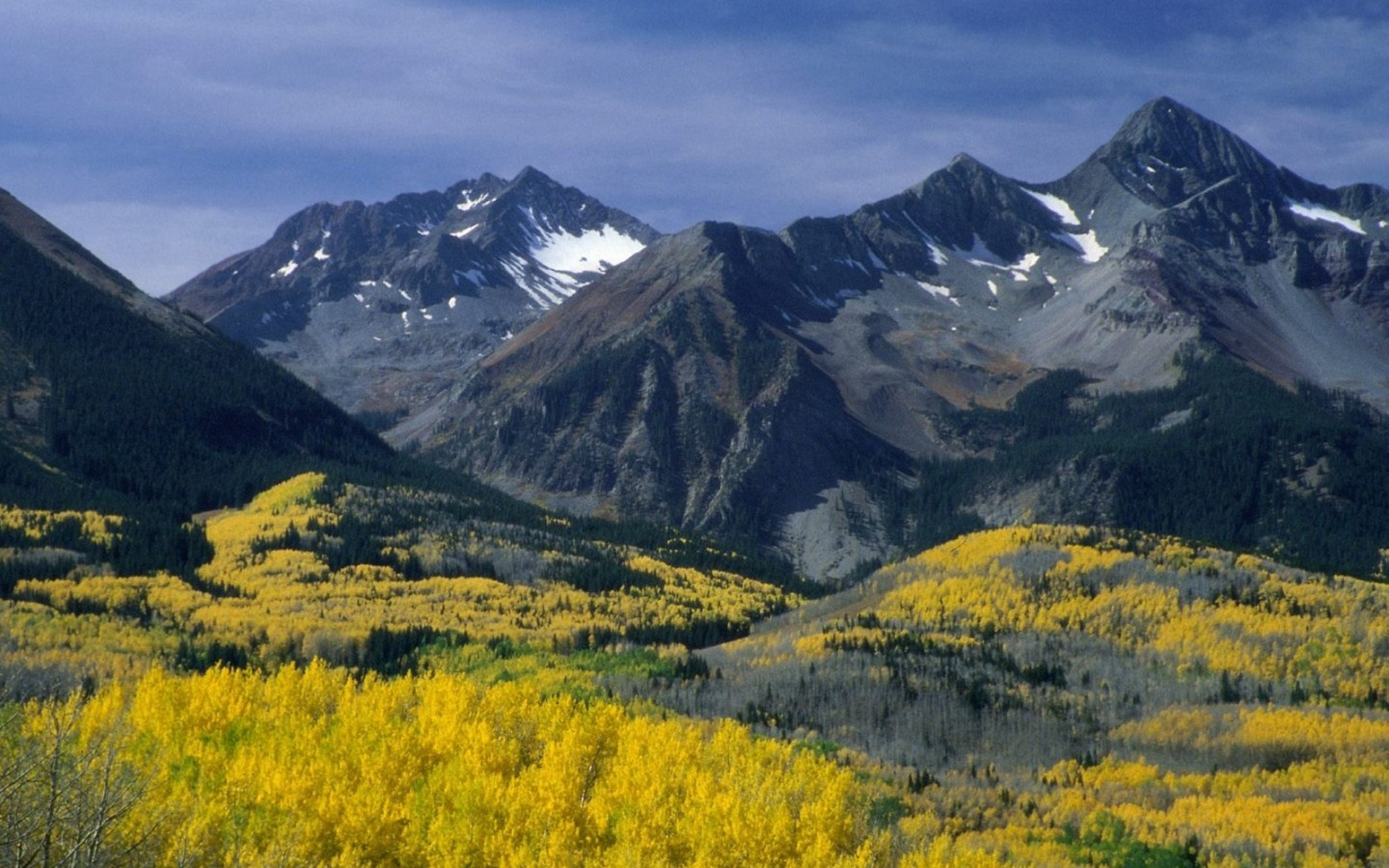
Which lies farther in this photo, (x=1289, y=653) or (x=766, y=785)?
(x=1289, y=653)

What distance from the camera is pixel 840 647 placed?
143375 millimetres

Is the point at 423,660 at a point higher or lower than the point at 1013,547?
lower

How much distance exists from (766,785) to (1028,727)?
56.9m

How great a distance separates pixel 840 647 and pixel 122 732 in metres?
97.8

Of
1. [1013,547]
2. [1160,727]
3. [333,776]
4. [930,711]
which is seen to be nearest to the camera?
[333,776]

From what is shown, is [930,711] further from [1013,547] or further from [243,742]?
[243,742]

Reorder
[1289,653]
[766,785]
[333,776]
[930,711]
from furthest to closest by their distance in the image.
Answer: [1289,653]
[930,711]
[766,785]
[333,776]

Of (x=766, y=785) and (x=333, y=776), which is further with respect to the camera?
(x=766, y=785)

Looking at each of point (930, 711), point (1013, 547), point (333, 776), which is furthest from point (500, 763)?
point (1013, 547)

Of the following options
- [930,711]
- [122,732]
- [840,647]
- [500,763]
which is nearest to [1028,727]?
[930,711]

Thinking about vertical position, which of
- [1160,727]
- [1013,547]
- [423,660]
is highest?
[1013,547]

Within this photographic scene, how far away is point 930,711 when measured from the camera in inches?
4882

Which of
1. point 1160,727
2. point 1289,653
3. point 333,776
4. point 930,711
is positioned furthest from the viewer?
point 1289,653

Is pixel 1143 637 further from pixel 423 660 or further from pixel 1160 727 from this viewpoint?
pixel 423 660
